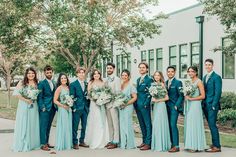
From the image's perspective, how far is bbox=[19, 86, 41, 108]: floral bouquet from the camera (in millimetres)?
11375

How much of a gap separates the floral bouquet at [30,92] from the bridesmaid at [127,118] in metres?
2.12

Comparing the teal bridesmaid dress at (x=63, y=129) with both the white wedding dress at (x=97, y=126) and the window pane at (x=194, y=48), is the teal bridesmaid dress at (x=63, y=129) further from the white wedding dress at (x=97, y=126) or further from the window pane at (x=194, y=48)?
the window pane at (x=194, y=48)

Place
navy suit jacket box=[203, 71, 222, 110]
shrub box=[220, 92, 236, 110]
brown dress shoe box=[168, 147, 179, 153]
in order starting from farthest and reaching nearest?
1. shrub box=[220, 92, 236, 110]
2. brown dress shoe box=[168, 147, 179, 153]
3. navy suit jacket box=[203, 71, 222, 110]

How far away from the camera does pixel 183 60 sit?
2956cm

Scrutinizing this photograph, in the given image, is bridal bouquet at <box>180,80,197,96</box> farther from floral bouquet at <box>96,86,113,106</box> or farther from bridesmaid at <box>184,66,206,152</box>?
floral bouquet at <box>96,86,113,106</box>

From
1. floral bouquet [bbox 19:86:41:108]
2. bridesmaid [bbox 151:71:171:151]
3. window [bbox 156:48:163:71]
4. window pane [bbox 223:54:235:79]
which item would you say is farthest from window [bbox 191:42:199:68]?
floral bouquet [bbox 19:86:41:108]

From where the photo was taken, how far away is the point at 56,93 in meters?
11.6

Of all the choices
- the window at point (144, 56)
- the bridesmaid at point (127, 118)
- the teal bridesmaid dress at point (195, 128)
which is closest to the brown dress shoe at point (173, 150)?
the teal bridesmaid dress at point (195, 128)

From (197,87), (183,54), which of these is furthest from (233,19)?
(183,54)

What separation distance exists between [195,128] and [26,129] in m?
4.04

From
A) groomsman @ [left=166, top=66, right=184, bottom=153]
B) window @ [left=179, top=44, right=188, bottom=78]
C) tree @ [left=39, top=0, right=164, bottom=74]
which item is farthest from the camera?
window @ [left=179, top=44, right=188, bottom=78]

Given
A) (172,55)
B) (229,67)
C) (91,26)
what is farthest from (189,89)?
(172,55)

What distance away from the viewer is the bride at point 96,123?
39.0ft

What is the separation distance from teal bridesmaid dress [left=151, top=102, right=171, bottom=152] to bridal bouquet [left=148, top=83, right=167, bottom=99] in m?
0.22
